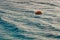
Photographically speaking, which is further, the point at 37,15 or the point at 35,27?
the point at 37,15

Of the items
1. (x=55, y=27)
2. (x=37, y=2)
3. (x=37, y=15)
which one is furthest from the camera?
(x=37, y=2)

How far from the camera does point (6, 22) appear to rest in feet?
15.8

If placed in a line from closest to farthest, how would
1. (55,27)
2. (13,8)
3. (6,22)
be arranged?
1. (55,27)
2. (6,22)
3. (13,8)

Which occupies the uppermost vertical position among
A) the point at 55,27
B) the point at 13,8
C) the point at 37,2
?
the point at 37,2

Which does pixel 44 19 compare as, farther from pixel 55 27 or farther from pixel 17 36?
pixel 17 36

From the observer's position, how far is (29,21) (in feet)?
15.8

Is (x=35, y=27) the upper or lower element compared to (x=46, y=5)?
lower

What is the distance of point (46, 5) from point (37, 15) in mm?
1169

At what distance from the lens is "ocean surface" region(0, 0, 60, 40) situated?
13.1ft

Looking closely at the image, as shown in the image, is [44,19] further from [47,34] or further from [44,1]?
[44,1]

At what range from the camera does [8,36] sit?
13.0ft

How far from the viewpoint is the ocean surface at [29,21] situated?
157 inches

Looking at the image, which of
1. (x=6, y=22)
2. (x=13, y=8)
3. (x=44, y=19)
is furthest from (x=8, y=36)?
(x=13, y=8)

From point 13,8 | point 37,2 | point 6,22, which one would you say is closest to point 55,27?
point 6,22
